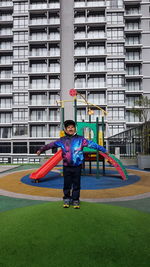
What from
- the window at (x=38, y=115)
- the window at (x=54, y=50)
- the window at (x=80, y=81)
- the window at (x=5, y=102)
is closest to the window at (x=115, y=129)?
the window at (x=80, y=81)

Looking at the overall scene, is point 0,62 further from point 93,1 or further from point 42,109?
point 93,1

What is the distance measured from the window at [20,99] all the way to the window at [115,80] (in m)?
14.1

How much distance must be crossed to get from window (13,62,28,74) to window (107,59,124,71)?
1403 cm

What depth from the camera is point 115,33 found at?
1321 inches

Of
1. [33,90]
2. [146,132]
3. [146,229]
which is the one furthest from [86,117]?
[146,229]

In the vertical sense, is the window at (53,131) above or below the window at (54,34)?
below

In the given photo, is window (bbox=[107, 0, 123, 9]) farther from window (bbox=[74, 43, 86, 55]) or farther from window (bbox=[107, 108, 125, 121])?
window (bbox=[107, 108, 125, 121])

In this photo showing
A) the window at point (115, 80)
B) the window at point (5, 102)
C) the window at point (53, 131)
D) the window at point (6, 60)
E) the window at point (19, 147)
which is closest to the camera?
the window at point (115, 80)

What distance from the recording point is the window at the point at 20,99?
33531 mm

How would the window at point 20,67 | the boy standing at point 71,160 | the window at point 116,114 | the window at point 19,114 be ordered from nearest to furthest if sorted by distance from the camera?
the boy standing at point 71,160 < the window at point 116,114 < the window at point 19,114 < the window at point 20,67

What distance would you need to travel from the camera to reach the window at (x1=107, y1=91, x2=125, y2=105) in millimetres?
32625

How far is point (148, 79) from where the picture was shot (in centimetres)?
3400

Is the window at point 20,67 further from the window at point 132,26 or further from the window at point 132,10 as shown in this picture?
the window at point 132,10

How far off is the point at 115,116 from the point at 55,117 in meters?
10.0
